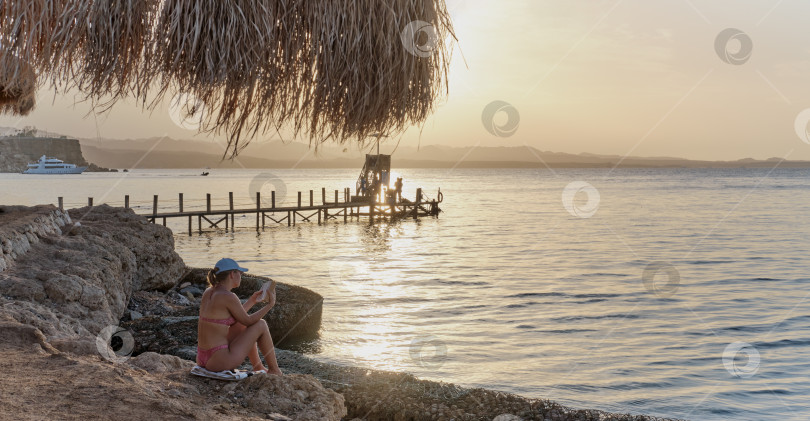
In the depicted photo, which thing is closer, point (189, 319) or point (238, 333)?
point (238, 333)

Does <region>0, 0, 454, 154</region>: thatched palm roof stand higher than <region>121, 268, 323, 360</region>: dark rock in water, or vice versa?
<region>0, 0, 454, 154</region>: thatched palm roof

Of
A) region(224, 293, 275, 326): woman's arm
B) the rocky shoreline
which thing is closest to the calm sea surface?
the rocky shoreline

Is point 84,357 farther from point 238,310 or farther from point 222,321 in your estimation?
point 238,310

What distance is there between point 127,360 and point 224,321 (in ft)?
3.78

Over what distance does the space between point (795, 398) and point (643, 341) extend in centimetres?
347

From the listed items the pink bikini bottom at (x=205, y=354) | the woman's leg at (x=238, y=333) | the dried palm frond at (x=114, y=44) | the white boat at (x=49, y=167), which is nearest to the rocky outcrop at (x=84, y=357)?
the pink bikini bottom at (x=205, y=354)

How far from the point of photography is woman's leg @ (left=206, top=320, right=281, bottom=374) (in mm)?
4828

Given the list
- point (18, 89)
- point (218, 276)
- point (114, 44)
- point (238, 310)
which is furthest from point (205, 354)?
point (18, 89)

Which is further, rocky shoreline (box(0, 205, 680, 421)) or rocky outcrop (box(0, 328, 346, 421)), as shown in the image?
rocky shoreline (box(0, 205, 680, 421))

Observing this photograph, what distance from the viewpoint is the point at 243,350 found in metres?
4.90

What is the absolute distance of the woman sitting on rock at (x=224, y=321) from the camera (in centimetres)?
475

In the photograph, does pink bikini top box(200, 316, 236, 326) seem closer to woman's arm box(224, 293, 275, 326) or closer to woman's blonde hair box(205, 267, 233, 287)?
woman's arm box(224, 293, 275, 326)

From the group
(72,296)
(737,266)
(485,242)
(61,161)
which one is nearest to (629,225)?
(485,242)

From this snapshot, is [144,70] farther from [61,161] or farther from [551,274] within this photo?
[61,161]
